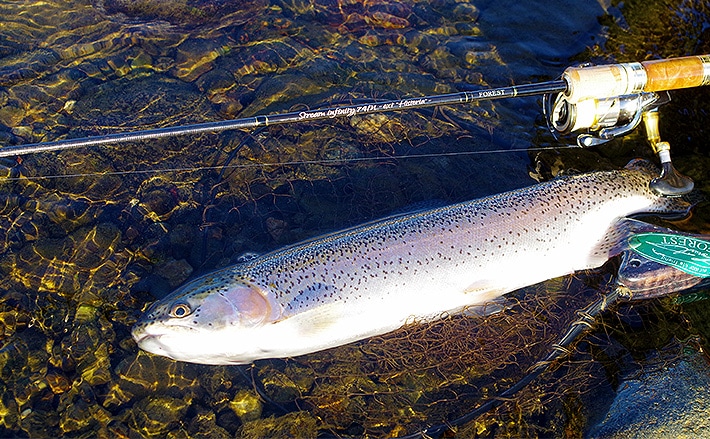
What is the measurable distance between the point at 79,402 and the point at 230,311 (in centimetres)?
119

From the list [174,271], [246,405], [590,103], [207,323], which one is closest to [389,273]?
[207,323]

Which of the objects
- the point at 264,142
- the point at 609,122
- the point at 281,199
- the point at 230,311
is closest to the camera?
the point at 230,311

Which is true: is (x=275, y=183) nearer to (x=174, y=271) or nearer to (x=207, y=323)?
(x=174, y=271)

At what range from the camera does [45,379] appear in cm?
325

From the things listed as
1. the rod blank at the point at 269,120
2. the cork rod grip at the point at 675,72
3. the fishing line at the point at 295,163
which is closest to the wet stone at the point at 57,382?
the rod blank at the point at 269,120

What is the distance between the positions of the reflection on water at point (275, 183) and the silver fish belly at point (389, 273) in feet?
1.04

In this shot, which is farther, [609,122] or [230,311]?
[609,122]

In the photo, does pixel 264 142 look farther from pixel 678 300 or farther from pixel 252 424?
pixel 678 300

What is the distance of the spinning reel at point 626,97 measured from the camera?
3.39 metres

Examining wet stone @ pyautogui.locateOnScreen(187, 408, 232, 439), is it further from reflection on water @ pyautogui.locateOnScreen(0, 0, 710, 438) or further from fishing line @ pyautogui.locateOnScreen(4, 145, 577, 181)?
fishing line @ pyautogui.locateOnScreen(4, 145, 577, 181)

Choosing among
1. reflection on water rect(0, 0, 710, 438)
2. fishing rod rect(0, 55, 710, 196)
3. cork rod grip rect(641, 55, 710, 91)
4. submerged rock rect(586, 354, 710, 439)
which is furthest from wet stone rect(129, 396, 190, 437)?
cork rod grip rect(641, 55, 710, 91)

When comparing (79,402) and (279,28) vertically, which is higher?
(279,28)

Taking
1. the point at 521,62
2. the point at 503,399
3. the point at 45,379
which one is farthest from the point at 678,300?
the point at 45,379

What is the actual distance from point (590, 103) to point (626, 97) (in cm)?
28
